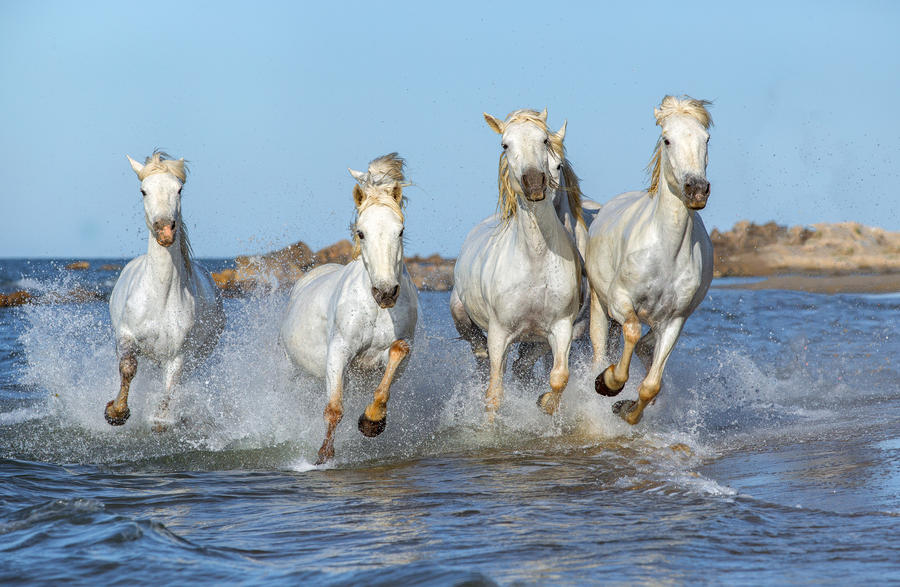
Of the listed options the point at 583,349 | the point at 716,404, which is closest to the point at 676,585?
the point at 583,349

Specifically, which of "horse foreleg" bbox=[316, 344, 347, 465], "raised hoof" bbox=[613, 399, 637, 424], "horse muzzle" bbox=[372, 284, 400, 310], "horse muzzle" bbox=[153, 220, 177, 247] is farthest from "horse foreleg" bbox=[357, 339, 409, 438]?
"raised hoof" bbox=[613, 399, 637, 424]

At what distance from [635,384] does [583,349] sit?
77 cm

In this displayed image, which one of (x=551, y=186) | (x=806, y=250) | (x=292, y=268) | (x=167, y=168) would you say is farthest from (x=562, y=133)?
(x=806, y=250)

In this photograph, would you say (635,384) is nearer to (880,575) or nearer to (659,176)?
(659,176)

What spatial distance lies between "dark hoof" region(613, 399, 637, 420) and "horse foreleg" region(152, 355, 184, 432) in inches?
139

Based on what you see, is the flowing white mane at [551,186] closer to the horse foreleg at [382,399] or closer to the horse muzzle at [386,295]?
the horse foreleg at [382,399]

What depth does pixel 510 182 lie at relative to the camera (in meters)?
6.98

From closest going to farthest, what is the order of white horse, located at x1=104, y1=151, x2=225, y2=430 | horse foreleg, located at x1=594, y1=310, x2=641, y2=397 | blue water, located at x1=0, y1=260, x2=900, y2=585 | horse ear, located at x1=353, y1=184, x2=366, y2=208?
blue water, located at x1=0, y1=260, x2=900, y2=585, horse ear, located at x1=353, y1=184, x2=366, y2=208, horse foreleg, located at x1=594, y1=310, x2=641, y2=397, white horse, located at x1=104, y1=151, x2=225, y2=430

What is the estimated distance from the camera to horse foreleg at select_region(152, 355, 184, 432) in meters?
7.60

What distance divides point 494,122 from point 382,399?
7.26ft

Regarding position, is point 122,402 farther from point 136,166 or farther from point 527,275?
point 527,275

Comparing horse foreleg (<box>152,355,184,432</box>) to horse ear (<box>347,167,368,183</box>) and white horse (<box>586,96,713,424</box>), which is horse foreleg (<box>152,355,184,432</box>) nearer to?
horse ear (<box>347,167,368,183</box>)

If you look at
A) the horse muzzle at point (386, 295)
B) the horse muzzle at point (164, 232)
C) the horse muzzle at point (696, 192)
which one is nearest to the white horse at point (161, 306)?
the horse muzzle at point (164, 232)

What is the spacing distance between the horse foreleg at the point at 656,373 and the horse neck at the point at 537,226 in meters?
1.09
